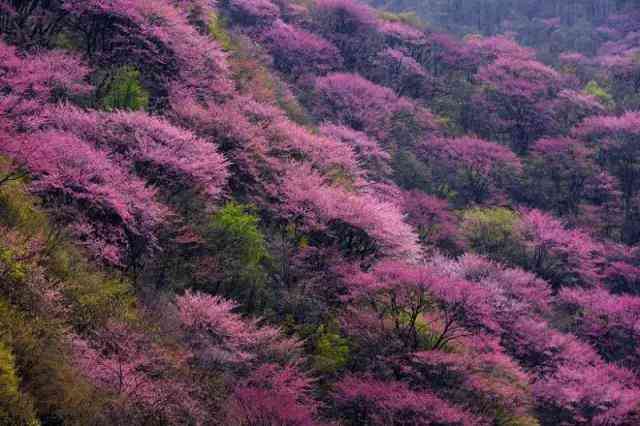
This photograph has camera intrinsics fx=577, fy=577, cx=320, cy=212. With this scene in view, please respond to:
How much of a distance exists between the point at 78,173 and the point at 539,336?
21.4 m

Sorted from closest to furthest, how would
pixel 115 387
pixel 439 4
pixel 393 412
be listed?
1. pixel 115 387
2. pixel 393 412
3. pixel 439 4

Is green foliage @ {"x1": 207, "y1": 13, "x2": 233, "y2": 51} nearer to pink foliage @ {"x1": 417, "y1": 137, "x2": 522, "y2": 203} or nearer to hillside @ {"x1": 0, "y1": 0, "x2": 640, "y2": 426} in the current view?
hillside @ {"x1": 0, "y1": 0, "x2": 640, "y2": 426}

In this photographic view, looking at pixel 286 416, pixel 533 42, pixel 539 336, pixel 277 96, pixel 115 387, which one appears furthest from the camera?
pixel 533 42

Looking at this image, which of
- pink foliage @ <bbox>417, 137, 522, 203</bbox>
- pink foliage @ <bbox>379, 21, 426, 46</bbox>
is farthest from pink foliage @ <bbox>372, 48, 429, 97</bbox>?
pink foliage @ <bbox>417, 137, 522, 203</bbox>

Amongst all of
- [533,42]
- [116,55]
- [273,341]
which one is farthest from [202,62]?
[533,42]

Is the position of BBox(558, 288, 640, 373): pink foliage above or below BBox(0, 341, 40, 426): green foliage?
below

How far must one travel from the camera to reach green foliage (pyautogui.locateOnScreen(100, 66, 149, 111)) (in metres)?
25.2

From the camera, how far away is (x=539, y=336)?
27.0 m

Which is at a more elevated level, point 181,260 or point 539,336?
point 181,260

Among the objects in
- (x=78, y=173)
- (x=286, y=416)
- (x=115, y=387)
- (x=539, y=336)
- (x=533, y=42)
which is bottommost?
(x=539, y=336)

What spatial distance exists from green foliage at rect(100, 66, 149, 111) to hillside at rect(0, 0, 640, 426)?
0.32ft

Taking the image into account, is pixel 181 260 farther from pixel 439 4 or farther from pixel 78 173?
pixel 439 4

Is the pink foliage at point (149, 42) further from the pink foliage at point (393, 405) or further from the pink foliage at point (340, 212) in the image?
Result: the pink foliage at point (393, 405)

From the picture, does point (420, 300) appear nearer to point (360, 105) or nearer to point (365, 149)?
point (365, 149)
